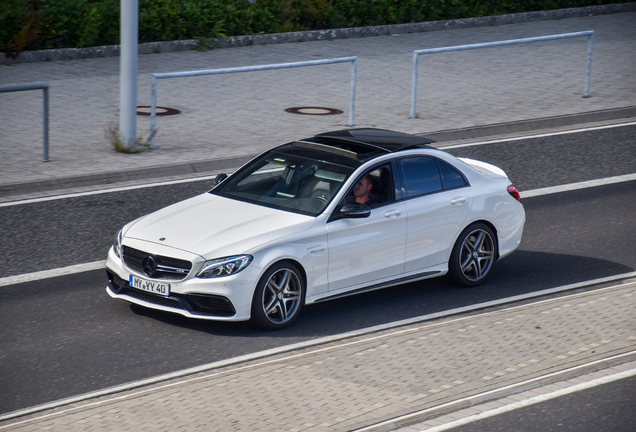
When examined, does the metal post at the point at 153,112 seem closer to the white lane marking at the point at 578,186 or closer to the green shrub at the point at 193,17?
the white lane marking at the point at 578,186

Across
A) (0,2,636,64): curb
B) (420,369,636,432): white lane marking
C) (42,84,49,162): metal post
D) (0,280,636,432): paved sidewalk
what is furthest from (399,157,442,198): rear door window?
(0,2,636,64): curb

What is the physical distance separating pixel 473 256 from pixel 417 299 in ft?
2.70

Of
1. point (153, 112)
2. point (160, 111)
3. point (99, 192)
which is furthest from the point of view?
point (160, 111)

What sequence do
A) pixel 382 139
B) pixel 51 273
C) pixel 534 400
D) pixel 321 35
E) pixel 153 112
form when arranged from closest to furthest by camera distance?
1. pixel 534 400
2. pixel 382 139
3. pixel 51 273
4. pixel 153 112
5. pixel 321 35

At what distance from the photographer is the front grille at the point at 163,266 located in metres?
7.74

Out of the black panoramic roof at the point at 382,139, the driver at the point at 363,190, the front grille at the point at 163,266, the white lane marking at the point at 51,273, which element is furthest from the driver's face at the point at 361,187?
the white lane marking at the point at 51,273

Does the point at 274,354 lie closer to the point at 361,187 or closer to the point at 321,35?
the point at 361,187

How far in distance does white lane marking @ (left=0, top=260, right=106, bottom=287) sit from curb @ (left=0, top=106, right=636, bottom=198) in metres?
2.79

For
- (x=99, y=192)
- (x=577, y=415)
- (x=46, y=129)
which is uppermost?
(x=46, y=129)

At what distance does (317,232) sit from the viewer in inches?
321

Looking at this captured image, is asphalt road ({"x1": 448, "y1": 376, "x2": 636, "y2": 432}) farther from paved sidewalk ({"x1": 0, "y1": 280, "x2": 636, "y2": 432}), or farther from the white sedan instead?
the white sedan

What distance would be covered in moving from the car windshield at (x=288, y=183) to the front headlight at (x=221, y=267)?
928 millimetres

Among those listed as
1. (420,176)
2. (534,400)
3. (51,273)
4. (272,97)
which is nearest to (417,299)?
(420,176)

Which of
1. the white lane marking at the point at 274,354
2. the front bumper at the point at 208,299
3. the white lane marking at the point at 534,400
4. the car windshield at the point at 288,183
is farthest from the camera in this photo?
the car windshield at the point at 288,183
